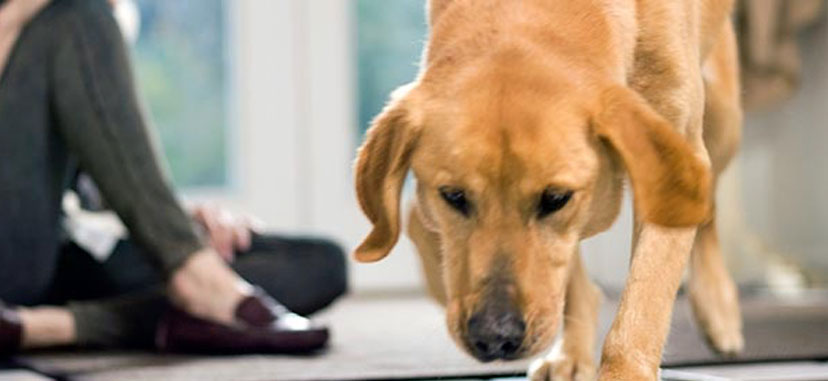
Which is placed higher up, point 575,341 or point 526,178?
point 526,178

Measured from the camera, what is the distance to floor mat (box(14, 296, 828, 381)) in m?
2.03

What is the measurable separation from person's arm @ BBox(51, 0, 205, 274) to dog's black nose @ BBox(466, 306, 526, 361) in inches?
44.0

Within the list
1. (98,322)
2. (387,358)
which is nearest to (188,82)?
(98,322)

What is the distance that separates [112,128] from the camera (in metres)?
2.37

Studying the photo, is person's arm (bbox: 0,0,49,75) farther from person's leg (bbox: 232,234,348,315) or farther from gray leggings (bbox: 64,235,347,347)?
person's leg (bbox: 232,234,348,315)

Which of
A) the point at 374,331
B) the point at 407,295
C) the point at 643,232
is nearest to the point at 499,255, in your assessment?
the point at 643,232

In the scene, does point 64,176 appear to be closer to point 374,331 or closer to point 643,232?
point 374,331

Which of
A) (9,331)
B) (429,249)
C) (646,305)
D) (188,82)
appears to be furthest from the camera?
(188,82)

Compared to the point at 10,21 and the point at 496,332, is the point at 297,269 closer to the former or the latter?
the point at 10,21

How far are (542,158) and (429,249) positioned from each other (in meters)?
0.35

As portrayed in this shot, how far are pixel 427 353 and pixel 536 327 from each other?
3.07ft

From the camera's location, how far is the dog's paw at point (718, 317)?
2139 millimetres

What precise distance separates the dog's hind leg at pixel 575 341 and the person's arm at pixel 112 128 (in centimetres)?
80

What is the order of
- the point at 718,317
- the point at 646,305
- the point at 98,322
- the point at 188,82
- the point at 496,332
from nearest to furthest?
the point at 496,332 → the point at 646,305 → the point at 718,317 → the point at 98,322 → the point at 188,82
